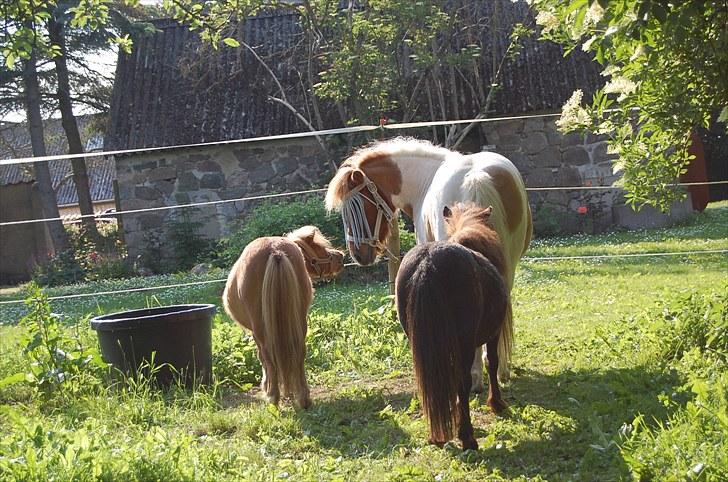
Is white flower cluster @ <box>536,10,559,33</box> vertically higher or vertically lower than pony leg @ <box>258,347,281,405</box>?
higher

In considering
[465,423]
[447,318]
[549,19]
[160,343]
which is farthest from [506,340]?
[160,343]

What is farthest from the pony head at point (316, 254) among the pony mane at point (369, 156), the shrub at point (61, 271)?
the shrub at point (61, 271)

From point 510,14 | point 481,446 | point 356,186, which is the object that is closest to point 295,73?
point 510,14

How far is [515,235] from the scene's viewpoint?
6.03 metres

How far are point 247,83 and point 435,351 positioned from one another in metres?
15.0

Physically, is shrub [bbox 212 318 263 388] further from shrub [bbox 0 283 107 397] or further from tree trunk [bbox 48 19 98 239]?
tree trunk [bbox 48 19 98 239]

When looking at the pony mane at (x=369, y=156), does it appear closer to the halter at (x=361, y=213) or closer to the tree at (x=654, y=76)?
the halter at (x=361, y=213)

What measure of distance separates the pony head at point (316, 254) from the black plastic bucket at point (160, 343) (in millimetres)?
831

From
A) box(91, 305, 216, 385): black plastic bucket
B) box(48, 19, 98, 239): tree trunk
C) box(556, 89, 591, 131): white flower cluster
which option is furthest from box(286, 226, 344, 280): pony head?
box(48, 19, 98, 239): tree trunk

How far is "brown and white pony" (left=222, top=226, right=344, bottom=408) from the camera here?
5570 mm

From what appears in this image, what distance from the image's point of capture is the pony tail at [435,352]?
4.32m

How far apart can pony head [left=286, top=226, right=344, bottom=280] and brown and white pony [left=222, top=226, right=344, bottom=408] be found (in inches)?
17.9

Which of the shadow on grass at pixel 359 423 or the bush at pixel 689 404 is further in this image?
the shadow on grass at pixel 359 423

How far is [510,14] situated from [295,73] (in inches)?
177
